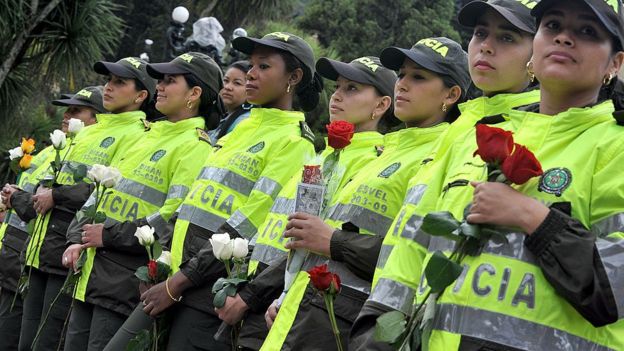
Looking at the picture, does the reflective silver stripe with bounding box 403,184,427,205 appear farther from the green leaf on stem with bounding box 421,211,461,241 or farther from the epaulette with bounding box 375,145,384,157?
the epaulette with bounding box 375,145,384,157

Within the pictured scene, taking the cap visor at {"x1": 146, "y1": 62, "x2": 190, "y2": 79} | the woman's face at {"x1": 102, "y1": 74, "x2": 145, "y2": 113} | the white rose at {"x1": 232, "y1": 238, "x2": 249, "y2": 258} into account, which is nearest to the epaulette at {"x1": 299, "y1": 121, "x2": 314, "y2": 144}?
the white rose at {"x1": 232, "y1": 238, "x2": 249, "y2": 258}

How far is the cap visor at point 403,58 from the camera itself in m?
4.00

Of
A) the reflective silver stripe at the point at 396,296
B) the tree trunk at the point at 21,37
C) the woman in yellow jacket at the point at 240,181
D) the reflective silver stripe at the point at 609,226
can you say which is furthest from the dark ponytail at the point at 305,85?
the tree trunk at the point at 21,37

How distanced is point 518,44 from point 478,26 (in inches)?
5.9

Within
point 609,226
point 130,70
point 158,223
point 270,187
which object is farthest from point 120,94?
point 609,226

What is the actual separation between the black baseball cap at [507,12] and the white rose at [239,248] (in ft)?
4.84

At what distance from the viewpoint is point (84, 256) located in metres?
5.89

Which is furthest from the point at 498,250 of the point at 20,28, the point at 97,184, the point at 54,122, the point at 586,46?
the point at 54,122

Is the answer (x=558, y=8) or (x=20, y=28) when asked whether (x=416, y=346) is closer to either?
(x=558, y=8)

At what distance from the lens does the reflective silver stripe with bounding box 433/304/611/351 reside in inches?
104

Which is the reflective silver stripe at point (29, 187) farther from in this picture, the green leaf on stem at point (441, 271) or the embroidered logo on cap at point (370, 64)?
the green leaf on stem at point (441, 271)

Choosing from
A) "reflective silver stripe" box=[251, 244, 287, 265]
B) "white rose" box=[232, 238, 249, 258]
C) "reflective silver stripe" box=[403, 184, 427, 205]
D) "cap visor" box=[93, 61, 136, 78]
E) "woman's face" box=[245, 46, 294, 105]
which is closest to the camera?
"reflective silver stripe" box=[403, 184, 427, 205]

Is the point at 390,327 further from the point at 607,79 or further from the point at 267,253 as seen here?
the point at 267,253

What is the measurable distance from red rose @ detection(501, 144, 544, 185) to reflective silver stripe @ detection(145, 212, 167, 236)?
10.2 ft
